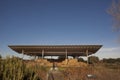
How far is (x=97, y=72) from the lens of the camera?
21.3 meters

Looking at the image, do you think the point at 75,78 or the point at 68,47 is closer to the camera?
the point at 75,78

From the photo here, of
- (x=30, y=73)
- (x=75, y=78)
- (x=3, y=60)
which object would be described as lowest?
(x=75, y=78)

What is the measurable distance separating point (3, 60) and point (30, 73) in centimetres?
95

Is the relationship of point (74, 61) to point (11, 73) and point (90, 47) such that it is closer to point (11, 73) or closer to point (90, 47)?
point (90, 47)

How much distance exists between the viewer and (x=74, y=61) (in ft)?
102

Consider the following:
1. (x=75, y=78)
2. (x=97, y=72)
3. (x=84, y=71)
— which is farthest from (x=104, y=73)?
(x=75, y=78)

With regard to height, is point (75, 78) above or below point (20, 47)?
below

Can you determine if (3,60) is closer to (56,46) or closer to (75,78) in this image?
(75,78)

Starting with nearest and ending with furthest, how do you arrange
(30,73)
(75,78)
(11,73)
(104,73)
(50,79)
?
(11,73) < (30,73) < (50,79) < (75,78) < (104,73)

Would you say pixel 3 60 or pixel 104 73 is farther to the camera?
pixel 104 73

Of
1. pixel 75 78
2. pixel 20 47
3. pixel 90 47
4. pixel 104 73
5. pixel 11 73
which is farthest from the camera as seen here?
pixel 20 47

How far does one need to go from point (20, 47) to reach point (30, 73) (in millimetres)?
27357

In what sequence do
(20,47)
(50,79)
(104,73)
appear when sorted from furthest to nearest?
(20,47) → (104,73) → (50,79)

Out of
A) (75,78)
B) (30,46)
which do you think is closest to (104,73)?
Result: (75,78)
